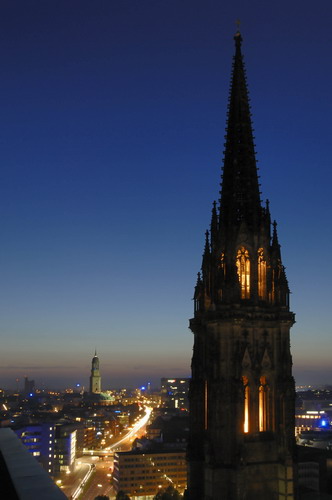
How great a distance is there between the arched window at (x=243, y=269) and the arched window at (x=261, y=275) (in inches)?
33.4

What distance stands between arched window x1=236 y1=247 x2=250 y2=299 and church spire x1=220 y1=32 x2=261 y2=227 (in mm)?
2052

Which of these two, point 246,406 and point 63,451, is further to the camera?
point 63,451

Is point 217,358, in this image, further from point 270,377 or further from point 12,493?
point 12,493

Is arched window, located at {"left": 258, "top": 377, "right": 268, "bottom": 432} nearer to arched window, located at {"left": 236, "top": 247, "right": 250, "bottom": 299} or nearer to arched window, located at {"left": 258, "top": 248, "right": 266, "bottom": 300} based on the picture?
arched window, located at {"left": 258, "top": 248, "right": 266, "bottom": 300}

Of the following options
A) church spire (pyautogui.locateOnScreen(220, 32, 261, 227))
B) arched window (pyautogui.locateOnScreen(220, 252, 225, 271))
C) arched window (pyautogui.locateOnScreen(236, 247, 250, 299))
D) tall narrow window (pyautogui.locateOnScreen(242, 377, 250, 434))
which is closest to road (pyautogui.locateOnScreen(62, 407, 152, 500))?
tall narrow window (pyautogui.locateOnScreen(242, 377, 250, 434))

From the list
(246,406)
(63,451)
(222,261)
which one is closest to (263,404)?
(246,406)

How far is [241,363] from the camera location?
3581 centimetres

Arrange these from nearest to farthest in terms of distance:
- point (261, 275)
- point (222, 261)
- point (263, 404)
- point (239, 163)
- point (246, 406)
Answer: point (246, 406) < point (263, 404) < point (222, 261) < point (261, 275) < point (239, 163)

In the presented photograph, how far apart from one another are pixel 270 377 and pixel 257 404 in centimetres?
190

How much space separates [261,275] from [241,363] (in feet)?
20.8

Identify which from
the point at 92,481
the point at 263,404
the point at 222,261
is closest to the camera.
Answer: the point at 263,404

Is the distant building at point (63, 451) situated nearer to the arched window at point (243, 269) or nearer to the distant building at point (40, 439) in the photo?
the distant building at point (40, 439)

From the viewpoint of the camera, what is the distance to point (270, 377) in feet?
122

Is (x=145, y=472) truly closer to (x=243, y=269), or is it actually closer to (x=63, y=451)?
(x=63, y=451)
